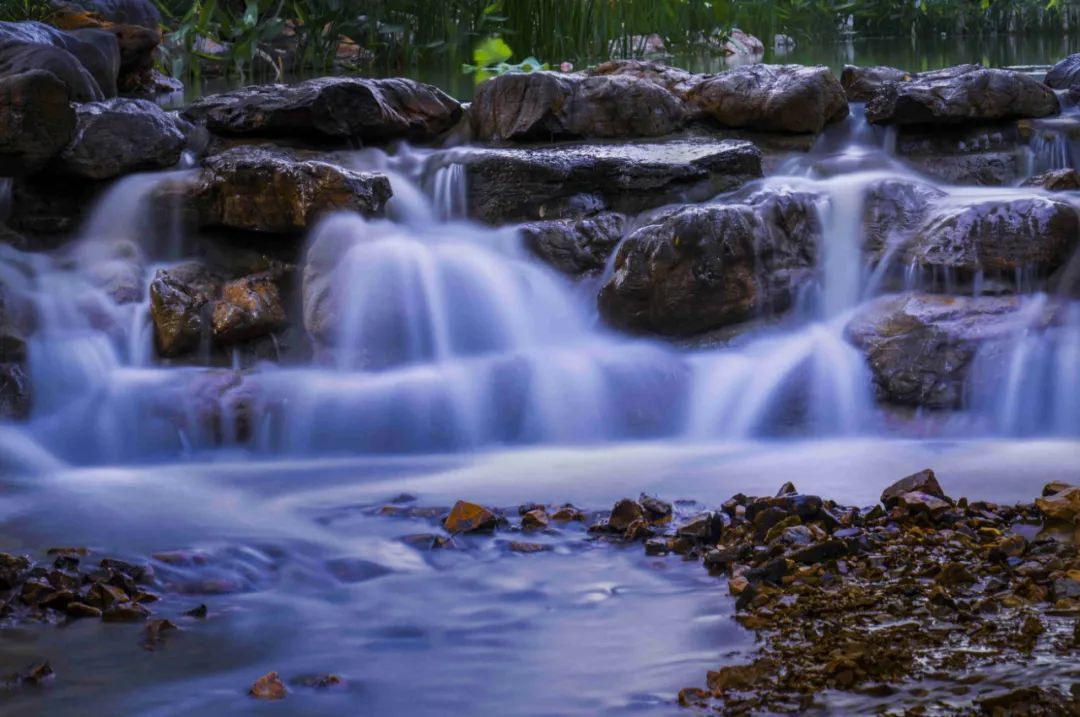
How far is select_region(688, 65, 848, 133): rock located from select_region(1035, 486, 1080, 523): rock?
3.47m

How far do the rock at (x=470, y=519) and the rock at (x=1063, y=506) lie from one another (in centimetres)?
146

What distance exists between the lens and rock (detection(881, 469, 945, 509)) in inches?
139

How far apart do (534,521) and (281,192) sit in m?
2.43

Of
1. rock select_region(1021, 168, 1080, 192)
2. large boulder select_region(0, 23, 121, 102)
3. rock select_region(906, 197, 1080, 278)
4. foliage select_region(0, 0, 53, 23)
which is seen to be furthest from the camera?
foliage select_region(0, 0, 53, 23)

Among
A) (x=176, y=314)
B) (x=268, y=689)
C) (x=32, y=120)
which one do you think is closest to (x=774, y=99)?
(x=176, y=314)

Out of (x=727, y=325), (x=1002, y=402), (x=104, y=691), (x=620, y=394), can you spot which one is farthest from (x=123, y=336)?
(x=1002, y=402)

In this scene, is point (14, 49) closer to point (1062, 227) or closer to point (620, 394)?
point (620, 394)

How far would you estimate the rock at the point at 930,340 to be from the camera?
15.7ft

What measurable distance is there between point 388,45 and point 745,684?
30.4 ft

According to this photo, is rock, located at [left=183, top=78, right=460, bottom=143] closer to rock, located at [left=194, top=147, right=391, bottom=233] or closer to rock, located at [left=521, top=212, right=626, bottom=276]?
rock, located at [left=194, top=147, right=391, bottom=233]

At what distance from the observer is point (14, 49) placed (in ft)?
21.6

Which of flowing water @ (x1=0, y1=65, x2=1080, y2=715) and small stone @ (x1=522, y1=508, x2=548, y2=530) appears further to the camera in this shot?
small stone @ (x1=522, y1=508, x2=548, y2=530)

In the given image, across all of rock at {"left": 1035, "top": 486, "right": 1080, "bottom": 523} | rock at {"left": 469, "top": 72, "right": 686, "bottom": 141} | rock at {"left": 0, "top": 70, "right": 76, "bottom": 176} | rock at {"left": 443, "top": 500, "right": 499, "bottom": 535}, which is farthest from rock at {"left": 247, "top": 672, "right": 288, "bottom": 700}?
rock at {"left": 469, "top": 72, "right": 686, "bottom": 141}

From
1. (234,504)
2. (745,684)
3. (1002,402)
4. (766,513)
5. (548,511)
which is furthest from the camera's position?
(1002,402)
